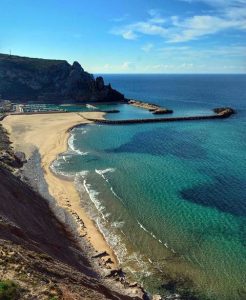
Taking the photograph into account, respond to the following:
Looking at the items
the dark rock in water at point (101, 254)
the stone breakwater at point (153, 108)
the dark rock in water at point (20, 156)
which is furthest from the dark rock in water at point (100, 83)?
the dark rock in water at point (101, 254)

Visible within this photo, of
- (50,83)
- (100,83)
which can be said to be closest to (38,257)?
(100,83)

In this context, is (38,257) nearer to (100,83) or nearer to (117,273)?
(117,273)

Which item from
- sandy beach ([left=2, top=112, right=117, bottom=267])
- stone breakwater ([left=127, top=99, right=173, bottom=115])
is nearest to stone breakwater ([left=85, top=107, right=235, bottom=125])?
sandy beach ([left=2, top=112, right=117, bottom=267])

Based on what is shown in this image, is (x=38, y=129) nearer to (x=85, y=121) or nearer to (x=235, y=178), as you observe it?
(x=85, y=121)

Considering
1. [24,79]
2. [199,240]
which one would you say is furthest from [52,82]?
[199,240]

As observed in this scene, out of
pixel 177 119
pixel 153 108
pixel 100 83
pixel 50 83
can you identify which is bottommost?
pixel 177 119

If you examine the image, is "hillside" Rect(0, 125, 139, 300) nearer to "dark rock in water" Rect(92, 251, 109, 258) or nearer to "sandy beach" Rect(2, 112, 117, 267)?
"dark rock in water" Rect(92, 251, 109, 258)

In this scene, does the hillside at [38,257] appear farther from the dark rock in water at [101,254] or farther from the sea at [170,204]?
the sea at [170,204]
